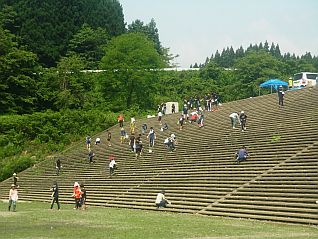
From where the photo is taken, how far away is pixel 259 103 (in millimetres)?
43062

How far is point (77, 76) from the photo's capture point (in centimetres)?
6438

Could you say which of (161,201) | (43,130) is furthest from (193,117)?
(161,201)

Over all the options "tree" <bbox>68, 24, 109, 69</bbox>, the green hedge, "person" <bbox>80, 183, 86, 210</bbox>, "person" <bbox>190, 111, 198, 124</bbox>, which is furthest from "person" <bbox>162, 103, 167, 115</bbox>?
"person" <bbox>80, 183, 86, 210</bbox>

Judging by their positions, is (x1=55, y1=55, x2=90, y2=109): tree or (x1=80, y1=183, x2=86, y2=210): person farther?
(x1=55, y1=55, x2=90, y2=109): tree

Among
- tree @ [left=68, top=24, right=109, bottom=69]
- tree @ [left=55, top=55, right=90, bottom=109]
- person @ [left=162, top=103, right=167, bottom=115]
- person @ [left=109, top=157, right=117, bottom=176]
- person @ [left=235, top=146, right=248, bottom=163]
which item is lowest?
person @ [left=109, top=157, right=117, bottom=176]

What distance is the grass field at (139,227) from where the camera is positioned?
15.6 m

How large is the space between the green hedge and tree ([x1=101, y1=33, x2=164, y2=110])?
9261 millimetres

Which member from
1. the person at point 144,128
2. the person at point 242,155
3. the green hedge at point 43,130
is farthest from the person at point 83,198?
the green hedge at point 43,130

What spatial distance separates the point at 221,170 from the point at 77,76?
39.2m

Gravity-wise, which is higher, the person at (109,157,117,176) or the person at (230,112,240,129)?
the person at (230,112,240,129)

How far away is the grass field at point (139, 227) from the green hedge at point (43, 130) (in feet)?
84.8

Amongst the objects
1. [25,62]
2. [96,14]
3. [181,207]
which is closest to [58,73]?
[25,62]

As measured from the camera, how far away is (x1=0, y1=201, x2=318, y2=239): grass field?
15.6 metres

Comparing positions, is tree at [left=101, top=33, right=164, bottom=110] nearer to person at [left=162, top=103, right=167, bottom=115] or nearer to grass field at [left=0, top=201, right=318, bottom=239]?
person at [left=162, top=103, right=167, bottom=115]
